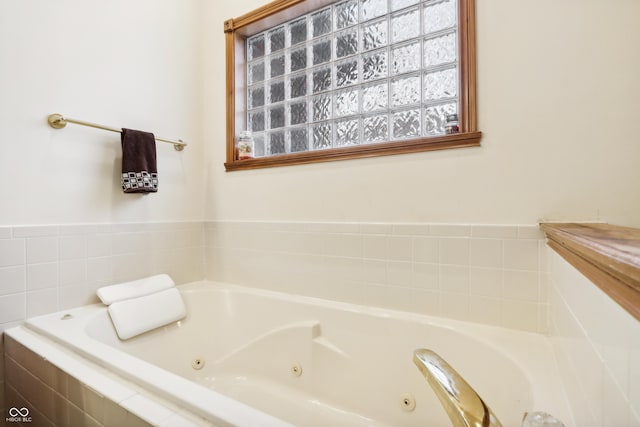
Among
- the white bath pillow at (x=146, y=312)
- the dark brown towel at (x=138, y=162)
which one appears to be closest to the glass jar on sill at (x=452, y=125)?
the dark brown towel at (x=138, y=162)

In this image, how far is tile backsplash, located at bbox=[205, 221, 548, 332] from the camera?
110 cm

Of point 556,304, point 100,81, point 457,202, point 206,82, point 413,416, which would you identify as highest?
point 206,82

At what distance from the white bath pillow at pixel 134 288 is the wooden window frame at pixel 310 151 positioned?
0.71 metres

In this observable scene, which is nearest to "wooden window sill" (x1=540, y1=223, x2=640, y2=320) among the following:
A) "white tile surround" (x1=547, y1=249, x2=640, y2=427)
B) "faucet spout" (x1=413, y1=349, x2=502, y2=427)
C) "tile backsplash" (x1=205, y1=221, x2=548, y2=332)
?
"white tile surround" (x1=547, y1=249, x2=640, y2=427)

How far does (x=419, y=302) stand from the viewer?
1.27 meters

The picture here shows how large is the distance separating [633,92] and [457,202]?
0.59 m

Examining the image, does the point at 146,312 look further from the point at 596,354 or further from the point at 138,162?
the point at 596,354

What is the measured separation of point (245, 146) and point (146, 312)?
99 centimetres

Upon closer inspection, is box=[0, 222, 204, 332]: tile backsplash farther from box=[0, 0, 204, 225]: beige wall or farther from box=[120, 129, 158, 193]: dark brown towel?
box=[120, 129, 158, 193]: dark brown towel

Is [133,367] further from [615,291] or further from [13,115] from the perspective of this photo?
[13,115]

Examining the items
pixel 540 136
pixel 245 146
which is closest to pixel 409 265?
pixel 540 136

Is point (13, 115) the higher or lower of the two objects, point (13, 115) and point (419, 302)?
the higher

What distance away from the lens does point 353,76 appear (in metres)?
1.59

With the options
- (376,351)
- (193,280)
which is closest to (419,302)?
(376,351)
